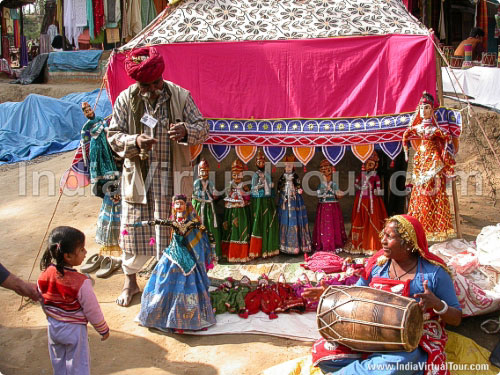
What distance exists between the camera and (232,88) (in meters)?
5.79

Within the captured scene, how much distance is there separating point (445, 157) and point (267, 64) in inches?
81.4

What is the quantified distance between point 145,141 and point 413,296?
7.87 ft

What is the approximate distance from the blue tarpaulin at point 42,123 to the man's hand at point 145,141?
802 cm

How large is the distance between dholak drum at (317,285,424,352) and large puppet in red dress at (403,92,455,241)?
7.54 ft

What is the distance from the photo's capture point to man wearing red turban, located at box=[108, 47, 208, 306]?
468cm

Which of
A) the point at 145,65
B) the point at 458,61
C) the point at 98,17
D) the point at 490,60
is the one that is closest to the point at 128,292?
the point at 145,65

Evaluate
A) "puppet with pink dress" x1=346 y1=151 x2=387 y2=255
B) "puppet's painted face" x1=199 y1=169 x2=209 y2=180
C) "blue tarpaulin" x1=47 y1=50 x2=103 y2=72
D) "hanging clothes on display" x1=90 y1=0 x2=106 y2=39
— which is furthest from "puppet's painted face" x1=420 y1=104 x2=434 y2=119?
"blue tarpaulin" x1=47 y1=50 x2=103 y2=72

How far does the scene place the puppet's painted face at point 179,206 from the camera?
4449 mm

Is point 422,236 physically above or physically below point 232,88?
below

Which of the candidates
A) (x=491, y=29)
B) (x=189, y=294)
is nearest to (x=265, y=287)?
(x=189, y=294)

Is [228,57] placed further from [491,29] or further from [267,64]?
[491,29]

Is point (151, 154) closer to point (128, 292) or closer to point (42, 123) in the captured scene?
point (128, 292)

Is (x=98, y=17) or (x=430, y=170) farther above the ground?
(x=98, y=17)

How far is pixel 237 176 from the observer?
5977mm
